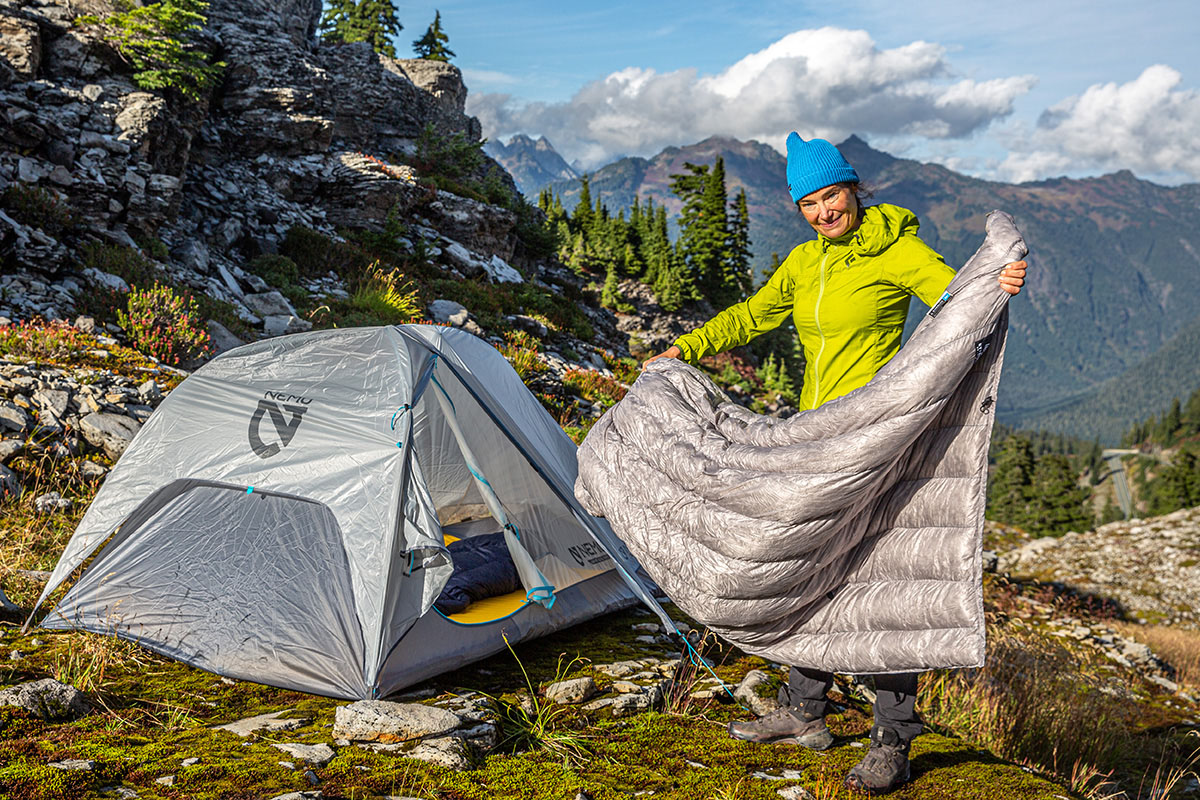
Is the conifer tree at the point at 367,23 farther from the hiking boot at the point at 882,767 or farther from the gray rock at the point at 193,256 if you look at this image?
the hiking boot at the point at 882,767

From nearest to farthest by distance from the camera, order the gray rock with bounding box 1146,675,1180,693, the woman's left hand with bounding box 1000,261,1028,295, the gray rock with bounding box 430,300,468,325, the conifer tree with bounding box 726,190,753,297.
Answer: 1. the woman's left hand with bounding box 1000,261,1028,295
2. the gray rock with bounding box 1146,675,1180,693
3. the gray rock with bounding box 430,300,468,325
4. the conifer tree with bounding box 726,190,753,297

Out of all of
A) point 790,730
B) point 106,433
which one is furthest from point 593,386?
point 790,730

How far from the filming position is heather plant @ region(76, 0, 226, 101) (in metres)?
15.8

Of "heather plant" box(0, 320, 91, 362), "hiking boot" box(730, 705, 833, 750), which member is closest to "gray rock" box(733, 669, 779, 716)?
"hiking boot" box(730, 705, 833, 750)

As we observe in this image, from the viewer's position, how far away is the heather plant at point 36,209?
11734mm

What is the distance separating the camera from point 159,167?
51.5 ft

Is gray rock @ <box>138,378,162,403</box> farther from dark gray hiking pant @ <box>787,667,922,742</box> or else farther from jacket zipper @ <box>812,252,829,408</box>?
dark gray hiking pant @ <box>787,667,922,742</box>

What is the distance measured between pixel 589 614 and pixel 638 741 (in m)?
1.72

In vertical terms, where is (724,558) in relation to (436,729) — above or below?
above

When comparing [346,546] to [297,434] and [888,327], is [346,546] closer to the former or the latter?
[297,434]

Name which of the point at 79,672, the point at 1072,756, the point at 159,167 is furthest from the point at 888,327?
the point at 159,167

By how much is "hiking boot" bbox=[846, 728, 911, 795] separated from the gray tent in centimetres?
191

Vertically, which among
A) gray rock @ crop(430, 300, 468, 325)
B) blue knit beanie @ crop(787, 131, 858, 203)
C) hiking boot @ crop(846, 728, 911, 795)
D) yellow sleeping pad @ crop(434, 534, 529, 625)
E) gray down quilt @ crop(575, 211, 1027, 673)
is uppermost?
gray rock @ crop(430, 300, 468, 325)

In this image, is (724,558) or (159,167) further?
(159,167)
